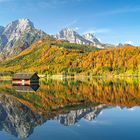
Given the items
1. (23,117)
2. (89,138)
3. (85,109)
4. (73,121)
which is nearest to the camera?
(89,138)

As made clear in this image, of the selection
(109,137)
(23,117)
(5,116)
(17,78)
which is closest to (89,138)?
(109,137)

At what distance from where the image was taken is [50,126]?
120ft

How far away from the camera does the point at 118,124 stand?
37.0 metres

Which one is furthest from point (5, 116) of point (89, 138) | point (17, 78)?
point (17, 78)

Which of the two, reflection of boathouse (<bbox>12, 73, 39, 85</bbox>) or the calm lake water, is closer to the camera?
the calm lake water

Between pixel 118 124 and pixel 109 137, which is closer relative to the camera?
pixel 109 137

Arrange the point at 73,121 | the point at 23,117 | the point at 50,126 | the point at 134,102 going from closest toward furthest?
the point at 50,126, the point at 73,121, the point at 23,117, the point at 134,102

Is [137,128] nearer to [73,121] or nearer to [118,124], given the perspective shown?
[118,124]

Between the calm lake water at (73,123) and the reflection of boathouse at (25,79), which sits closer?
the calm lake water at (73,123)

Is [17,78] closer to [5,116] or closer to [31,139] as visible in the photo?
[5,116]

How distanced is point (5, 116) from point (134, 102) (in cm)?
2241

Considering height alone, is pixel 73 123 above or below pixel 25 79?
→ above

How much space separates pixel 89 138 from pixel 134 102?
27012 mm

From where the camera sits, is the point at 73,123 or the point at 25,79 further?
the point at 25,79
